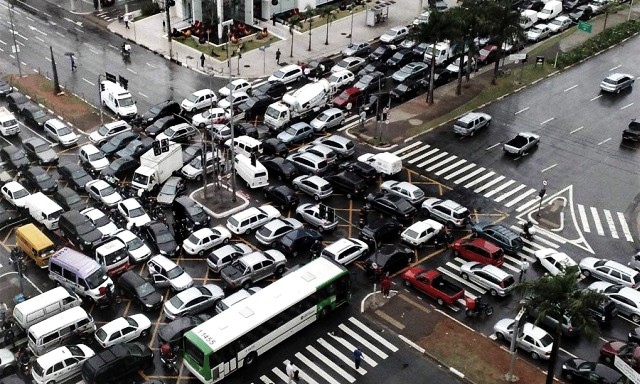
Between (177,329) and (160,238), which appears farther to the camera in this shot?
(160,238)

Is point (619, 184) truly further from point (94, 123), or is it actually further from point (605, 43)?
point (94, 123)

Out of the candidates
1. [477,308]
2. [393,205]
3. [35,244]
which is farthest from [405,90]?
[35,244]

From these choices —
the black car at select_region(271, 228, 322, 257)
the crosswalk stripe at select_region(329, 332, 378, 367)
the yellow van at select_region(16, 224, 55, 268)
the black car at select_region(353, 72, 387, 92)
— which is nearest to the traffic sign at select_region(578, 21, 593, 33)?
the black car at select_region(353, 72, 387, 92)

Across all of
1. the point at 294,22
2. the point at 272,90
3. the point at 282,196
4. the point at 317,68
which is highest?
the point at 294,22

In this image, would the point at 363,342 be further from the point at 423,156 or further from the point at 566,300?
the point at 423,156

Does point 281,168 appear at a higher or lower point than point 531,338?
lower

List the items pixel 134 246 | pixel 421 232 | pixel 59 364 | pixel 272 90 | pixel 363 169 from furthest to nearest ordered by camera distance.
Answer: pixel 272 90, pixel 363 169, pixel 421 232, pixel 134 246, pixel 59 364

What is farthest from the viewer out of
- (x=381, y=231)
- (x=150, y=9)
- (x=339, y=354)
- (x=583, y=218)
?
(x=150, y=9)

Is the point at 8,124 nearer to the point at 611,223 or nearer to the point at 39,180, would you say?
the point at 39,180
